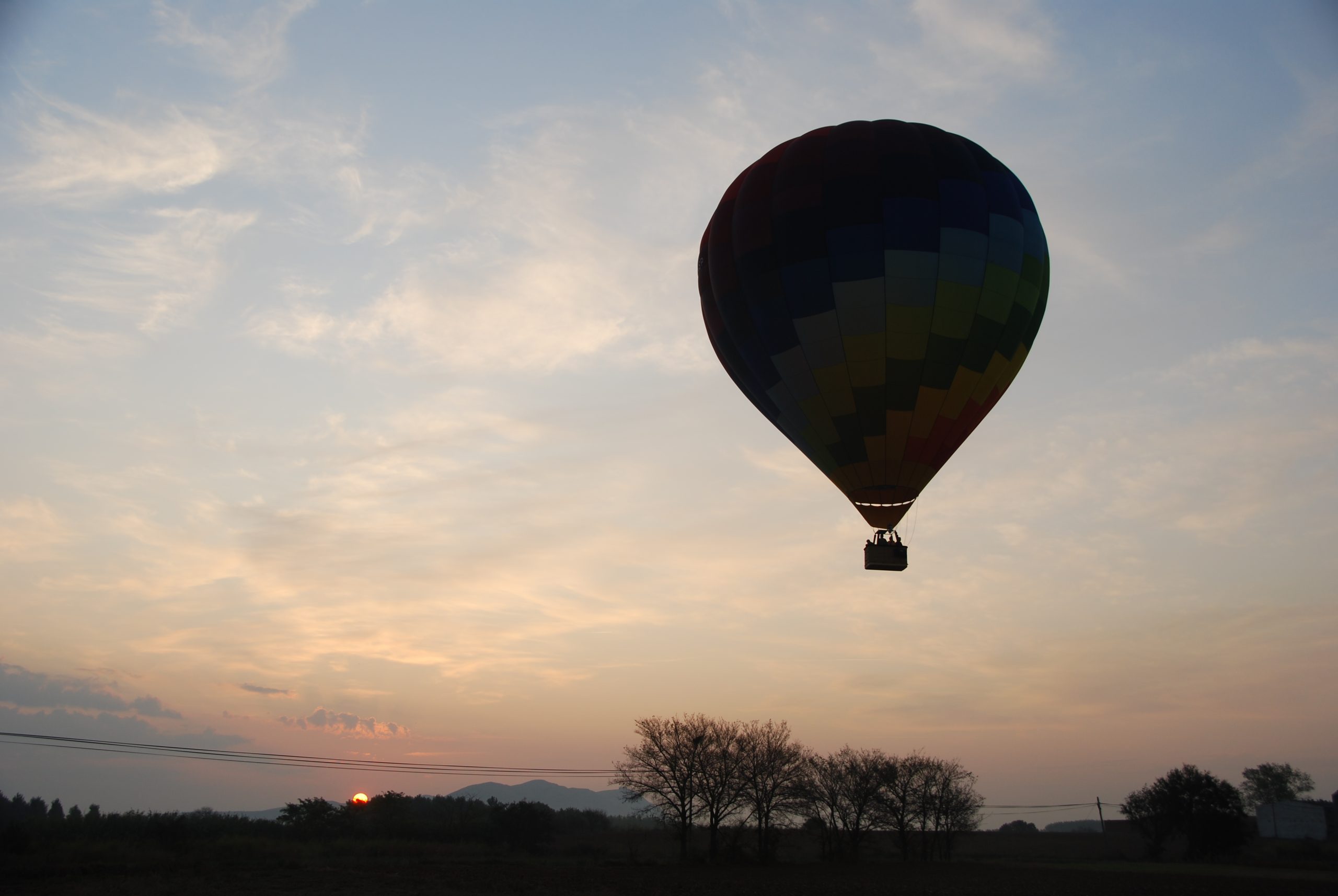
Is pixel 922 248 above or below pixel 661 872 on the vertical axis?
above

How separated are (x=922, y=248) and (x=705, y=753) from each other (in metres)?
37.5

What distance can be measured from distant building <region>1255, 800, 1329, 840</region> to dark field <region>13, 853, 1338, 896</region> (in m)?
31.2

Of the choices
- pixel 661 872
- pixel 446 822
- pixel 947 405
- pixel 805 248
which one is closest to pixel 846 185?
pixel 805 248

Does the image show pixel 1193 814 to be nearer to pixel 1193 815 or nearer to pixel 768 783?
pixel 1193 815

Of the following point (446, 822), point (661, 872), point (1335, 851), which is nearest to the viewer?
point (661, 872)

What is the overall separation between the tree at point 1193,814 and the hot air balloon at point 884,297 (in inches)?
1847

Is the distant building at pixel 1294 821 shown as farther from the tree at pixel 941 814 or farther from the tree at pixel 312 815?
the tree at pixel 312 815

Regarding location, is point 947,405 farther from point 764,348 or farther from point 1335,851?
point 1335,851

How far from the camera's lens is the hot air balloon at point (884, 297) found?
21500 mm

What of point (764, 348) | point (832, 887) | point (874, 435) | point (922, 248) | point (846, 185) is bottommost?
point (832, 887)

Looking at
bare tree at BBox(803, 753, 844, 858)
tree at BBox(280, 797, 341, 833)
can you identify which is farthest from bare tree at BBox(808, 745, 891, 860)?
tree at BBox(280, 797, 341, 833)

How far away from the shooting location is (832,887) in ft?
113

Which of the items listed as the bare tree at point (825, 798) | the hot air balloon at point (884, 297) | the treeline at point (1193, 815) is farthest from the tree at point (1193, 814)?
the hot air balloon at point (884, 297)

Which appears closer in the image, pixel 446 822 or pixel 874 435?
pixel 874 435
